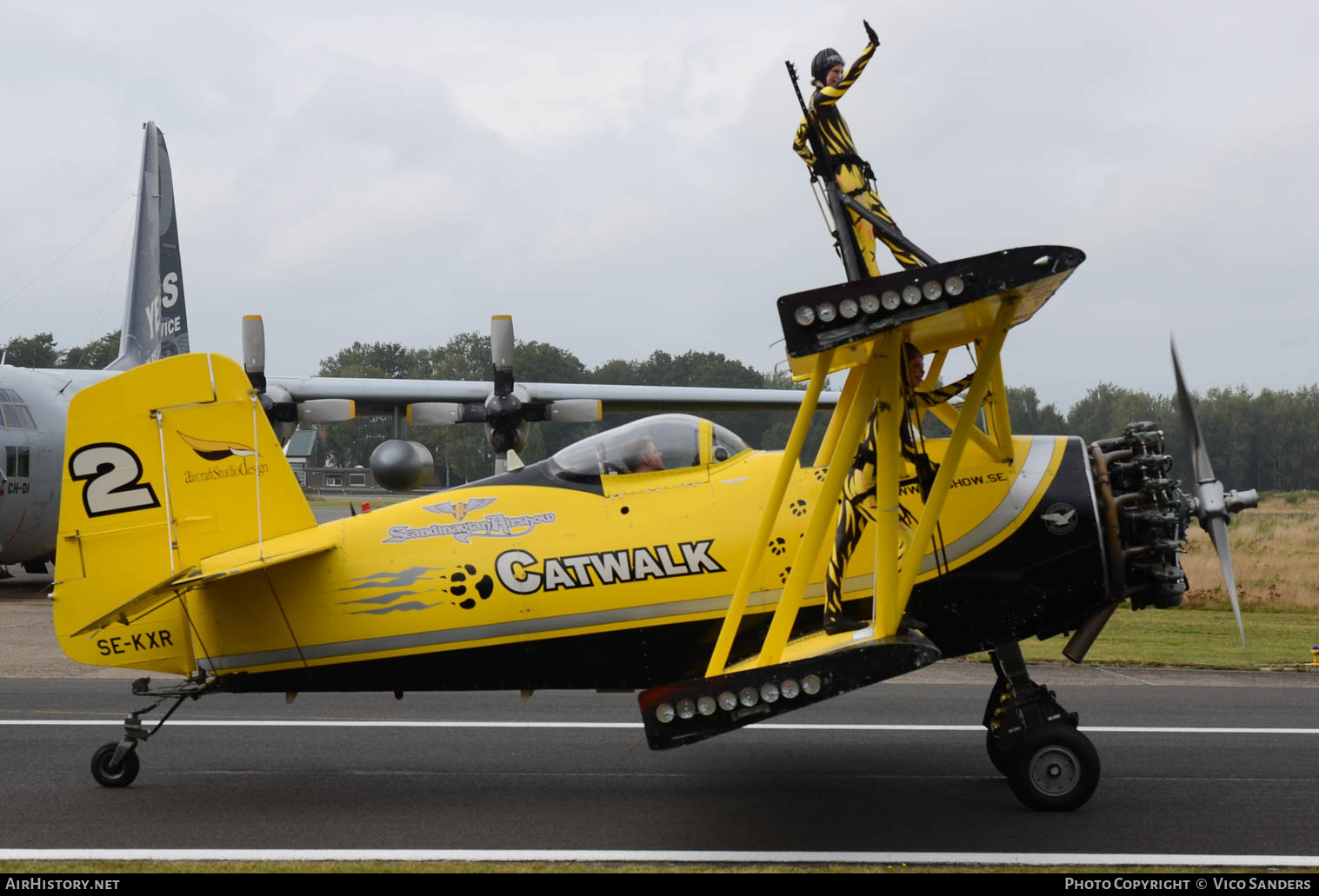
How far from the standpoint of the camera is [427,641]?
23.5 feet

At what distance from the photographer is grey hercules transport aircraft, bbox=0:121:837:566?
23438 mm

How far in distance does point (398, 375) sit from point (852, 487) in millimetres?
79862

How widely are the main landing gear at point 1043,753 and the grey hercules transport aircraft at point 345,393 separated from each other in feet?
55.3

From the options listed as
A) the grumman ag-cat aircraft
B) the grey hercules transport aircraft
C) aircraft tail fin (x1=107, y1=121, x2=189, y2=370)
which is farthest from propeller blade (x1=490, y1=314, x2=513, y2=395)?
the grumman ag-cat aircraft

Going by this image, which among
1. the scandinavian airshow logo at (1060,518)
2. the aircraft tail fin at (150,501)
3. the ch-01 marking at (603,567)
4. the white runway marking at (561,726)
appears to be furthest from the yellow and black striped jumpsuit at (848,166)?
the white runway marking at (561,726)

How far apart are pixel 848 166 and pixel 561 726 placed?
5.46 m

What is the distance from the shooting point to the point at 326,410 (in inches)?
949

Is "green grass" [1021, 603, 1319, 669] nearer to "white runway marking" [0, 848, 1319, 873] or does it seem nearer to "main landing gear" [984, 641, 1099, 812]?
"main landing gear" [984, 641, 1099, 812]

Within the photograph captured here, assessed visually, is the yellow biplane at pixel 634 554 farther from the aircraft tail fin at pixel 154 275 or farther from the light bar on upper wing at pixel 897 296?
the aircraft tail fin at pixel 154 275

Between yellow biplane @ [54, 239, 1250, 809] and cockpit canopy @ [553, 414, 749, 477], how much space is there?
0.01m

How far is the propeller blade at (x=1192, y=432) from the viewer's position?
7.14 m

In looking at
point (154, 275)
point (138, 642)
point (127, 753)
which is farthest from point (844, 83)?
point (154, 275)

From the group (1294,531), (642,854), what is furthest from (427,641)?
(1294,531)

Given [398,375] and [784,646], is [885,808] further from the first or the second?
[398,375]
